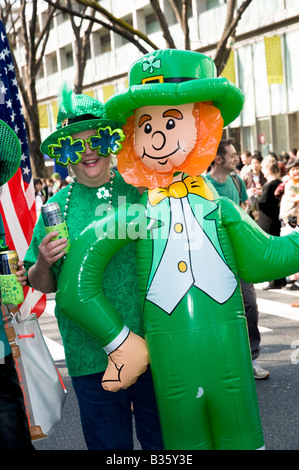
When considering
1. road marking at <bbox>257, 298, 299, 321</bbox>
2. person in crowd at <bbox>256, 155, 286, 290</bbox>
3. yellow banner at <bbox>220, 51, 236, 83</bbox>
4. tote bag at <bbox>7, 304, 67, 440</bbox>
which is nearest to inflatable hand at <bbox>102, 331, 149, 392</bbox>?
tote bag at <bbox>7, 304, 67, 440</bbox>

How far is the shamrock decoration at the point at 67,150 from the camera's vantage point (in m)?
2.53

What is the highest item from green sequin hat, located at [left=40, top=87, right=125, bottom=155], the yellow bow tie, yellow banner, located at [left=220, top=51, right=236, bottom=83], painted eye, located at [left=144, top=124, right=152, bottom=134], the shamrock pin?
yellow banner, located at [left=220, top=51, right=236, bottom=83]

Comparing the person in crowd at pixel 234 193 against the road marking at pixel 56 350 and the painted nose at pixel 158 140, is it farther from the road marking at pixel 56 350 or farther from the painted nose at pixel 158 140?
the painted nose at pixel 158 140

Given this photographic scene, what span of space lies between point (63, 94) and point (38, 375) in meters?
1.30

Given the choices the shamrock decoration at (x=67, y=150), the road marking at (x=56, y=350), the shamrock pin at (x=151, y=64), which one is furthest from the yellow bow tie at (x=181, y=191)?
the road marking at (x=56, y=350)

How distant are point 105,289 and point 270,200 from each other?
5645mm

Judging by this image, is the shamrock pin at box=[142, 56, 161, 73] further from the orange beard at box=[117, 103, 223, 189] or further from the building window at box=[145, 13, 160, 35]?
the building window at box=[145, 13, 160, 35]

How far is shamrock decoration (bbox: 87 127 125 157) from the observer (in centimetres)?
253

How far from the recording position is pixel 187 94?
93.4 inches

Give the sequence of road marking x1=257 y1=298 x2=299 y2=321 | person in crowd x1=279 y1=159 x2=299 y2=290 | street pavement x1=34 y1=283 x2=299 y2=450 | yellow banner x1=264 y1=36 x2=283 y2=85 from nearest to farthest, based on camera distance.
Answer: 1. street pavement x1=34 y1=283 x2=299 y2=450
2. person in crowd x1=279 y1=159 x2=299 y2=290
3. road marking x1=257 y1=298 x2=299 y2=321
4. yellow banner x1=264 y1=36 x2=283 y2=85

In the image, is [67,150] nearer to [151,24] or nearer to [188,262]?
[188,262]

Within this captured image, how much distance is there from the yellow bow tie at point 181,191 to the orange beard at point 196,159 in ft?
0.08

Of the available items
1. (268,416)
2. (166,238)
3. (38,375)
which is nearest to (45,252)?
(166,238)

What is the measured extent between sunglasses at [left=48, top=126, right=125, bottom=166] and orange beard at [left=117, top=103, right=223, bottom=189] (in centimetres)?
11
